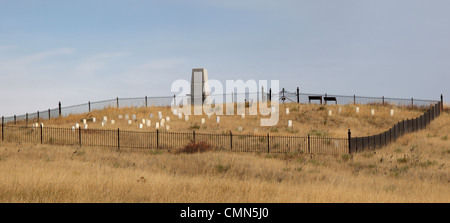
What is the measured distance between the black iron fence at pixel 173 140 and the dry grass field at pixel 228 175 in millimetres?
2150

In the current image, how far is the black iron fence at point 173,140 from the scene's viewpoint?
27372 millimetres

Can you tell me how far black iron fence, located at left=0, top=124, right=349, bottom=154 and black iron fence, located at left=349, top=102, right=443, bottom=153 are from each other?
1000 mm

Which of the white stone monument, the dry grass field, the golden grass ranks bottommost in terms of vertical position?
the dry grass field

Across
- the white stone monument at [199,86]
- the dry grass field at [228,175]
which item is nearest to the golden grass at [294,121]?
the dry grass field at [228,175]

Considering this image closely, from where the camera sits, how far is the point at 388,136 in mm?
29516

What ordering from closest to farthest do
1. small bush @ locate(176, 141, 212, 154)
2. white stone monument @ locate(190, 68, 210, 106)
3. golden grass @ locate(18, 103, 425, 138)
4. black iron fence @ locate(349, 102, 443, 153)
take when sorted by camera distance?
small bush @ locate(176, 141, 212, 154)
black iron fence @ locate(349, 102, 443, 153)
golden grass @ locate(18, 103, 425, 138)
white stone monument @ locate(190, 68, 210, 106)

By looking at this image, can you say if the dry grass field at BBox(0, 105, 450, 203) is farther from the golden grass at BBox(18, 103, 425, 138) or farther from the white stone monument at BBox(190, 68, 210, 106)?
the white stone monument at BBox(190, 68, 210, 106)

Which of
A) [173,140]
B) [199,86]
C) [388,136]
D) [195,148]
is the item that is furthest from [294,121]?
[195,148]

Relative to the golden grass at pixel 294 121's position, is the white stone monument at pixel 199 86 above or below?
above

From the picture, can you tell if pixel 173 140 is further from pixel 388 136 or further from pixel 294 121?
pixel 388 136

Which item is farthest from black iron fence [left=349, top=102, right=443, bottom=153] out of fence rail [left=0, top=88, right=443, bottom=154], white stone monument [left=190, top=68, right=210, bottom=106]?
white stone monument [left=190, top=68, right=210, bottom=106]

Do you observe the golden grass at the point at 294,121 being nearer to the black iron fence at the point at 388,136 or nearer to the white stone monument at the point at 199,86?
the black iron fence at the point at 388,136

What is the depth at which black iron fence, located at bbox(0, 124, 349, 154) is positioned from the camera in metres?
27.4
